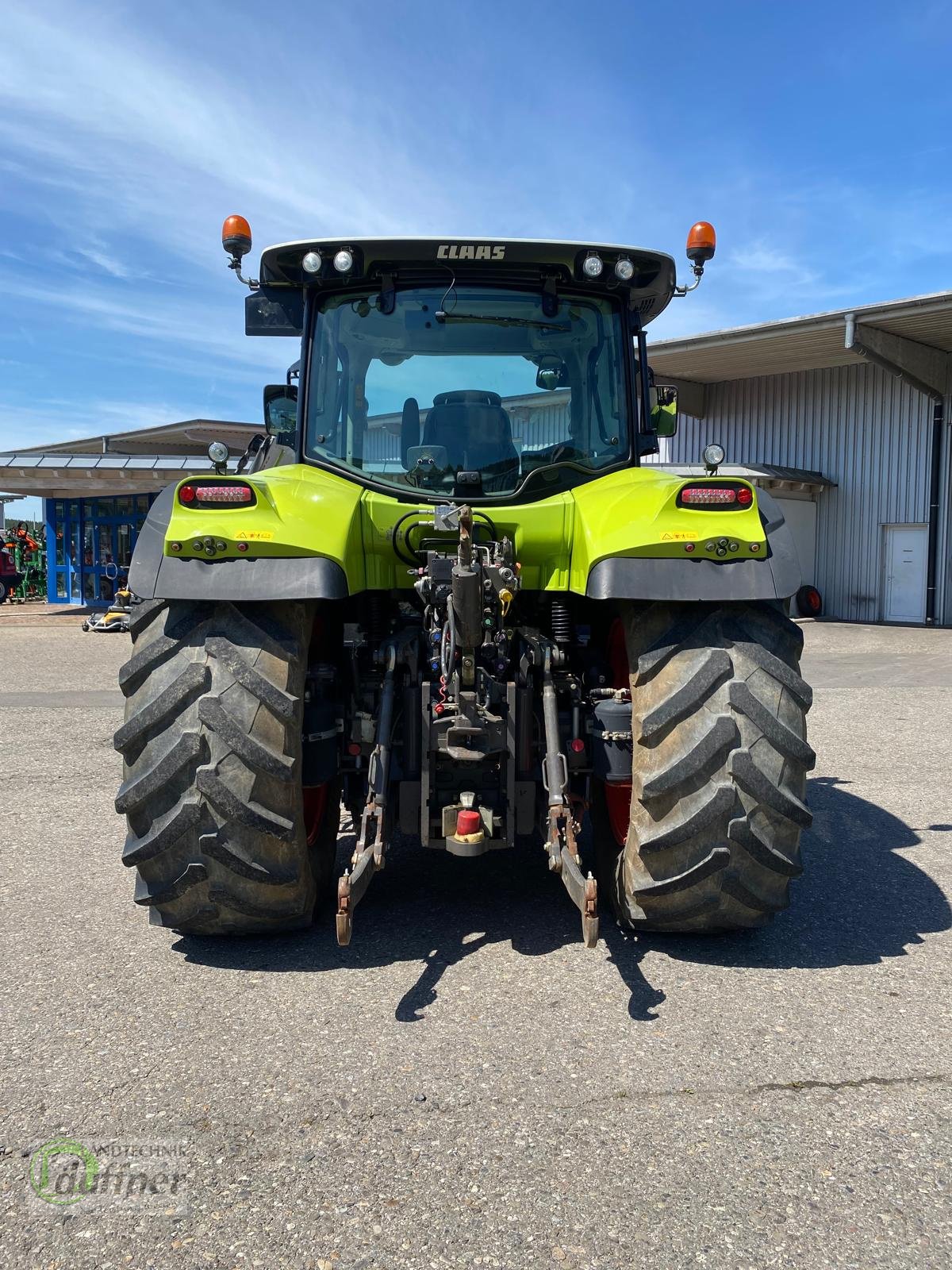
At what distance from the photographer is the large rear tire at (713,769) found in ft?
10.5

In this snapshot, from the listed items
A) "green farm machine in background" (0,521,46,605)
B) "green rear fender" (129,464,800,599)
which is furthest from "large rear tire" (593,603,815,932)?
"green farm machine in background" (0,521,46,605)

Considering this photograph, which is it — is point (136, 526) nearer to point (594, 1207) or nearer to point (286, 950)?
point (286, 950)

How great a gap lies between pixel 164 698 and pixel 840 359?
868 inches

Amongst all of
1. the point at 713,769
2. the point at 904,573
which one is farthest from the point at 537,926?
the point at 904,573

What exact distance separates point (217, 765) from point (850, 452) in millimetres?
22572

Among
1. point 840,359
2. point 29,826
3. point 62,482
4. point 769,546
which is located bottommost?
point 29,826

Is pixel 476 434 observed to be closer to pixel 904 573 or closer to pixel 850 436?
pixel 904 573

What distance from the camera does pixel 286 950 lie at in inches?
140

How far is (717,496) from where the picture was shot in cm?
339

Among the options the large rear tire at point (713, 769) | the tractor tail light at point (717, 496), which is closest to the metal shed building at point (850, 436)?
the tractor tail light at point (717, 496)

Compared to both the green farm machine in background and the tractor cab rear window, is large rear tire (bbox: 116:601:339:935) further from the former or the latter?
the green farm machine in background

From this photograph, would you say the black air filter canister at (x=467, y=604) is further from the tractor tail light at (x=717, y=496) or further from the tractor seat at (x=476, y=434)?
the tractor seat at (x=476, y=434)

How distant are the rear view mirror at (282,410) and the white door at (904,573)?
20444 mm

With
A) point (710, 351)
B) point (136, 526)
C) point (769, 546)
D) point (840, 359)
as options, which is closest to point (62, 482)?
point (136, 526)
